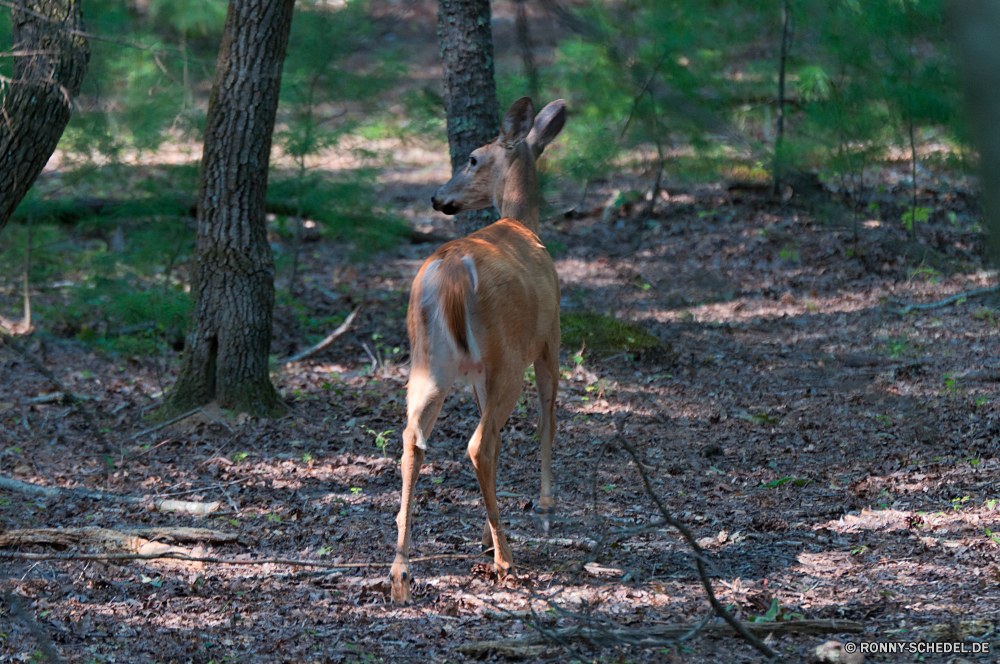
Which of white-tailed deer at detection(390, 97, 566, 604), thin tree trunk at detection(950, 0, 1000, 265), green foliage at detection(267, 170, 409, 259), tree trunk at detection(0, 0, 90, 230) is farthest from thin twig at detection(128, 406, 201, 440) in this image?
thin tree trunk at detection(950, 0, 1000, 265)

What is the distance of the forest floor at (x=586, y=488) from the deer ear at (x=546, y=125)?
85 centimetres

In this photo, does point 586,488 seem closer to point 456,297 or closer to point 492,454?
point 492,454

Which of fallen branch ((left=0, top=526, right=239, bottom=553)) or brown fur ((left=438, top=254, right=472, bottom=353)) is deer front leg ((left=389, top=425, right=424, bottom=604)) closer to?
brown fur ((left=438, top=254, right=472, bottom=353))

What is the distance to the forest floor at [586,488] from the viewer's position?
3930 mm

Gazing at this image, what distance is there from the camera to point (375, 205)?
12.6m

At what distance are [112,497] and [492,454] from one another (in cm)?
288

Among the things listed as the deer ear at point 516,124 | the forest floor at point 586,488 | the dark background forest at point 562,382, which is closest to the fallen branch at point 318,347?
the dark background forest at point 562,382

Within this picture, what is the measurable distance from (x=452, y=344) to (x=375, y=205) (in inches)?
336

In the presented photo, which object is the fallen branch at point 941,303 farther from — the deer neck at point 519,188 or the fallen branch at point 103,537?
the fallen branch at point 103,537

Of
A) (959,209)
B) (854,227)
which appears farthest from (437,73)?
(854,227)

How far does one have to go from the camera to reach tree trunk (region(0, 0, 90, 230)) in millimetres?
6125

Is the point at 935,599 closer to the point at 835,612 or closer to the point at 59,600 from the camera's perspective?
the point at 835,612

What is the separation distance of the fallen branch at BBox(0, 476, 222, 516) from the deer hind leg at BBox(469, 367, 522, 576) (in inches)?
83.1

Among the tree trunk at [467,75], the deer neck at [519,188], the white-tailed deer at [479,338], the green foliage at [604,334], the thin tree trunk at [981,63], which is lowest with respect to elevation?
the green foliage at [604,334]
